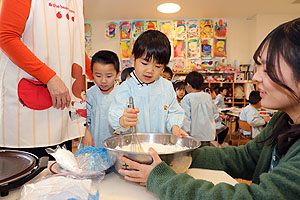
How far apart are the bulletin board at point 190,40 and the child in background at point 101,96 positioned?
16.0ft

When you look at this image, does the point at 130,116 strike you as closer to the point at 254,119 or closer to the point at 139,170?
the point at 139,170

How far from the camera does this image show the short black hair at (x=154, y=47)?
1.12m

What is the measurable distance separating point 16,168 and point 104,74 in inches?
35.7

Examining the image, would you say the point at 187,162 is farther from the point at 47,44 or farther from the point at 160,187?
the point at 47,44

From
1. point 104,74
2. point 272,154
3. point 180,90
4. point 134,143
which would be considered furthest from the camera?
point 180,90

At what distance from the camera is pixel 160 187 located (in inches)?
22.2

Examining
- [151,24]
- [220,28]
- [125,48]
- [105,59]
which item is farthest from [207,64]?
[105,59]

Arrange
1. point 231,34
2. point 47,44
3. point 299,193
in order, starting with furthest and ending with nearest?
point 231,34
point 47,44
point 299,193

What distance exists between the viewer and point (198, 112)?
283 centimetres

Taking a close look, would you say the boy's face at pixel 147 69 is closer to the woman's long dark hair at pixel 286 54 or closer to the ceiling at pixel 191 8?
the woman's long dark hair at pixel 286 54

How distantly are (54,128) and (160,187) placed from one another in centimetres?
66

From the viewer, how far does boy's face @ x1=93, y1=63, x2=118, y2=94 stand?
56.5 inches

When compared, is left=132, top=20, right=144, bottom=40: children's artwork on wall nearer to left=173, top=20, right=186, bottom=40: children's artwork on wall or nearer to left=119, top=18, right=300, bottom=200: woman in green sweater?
left=173, top=20, right=186, bottom=40: children's artwork on wall

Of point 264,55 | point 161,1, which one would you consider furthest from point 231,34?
point 264,55
